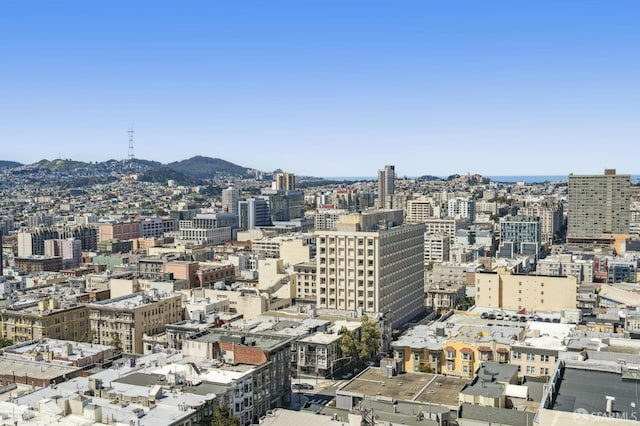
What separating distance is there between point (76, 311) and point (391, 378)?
43035 mm

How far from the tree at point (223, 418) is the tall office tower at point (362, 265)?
1645 inches

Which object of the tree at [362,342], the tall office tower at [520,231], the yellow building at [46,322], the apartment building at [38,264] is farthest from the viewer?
the tall office tower at [520,231]

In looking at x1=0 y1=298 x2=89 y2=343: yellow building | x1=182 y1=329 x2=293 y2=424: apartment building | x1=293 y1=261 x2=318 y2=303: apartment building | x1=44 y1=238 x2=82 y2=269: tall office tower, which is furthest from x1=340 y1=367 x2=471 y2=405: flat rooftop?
x1=44 y1=238 x2=82 y2=269: tall office tower

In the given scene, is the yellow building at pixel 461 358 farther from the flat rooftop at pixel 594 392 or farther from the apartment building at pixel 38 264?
the apartment building at pixel 38 264

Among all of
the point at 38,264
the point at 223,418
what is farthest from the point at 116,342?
the point at 38,264

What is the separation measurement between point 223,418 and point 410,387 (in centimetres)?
1878

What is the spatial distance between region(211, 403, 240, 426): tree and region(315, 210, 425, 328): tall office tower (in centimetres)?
4180

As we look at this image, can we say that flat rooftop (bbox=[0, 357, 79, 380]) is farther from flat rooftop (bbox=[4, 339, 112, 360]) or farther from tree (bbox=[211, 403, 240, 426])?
tree (bbox=[211, 403, 240, 426])

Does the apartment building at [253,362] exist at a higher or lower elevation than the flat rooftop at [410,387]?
higher

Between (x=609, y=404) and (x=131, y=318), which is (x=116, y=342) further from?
(x=609, y=404)

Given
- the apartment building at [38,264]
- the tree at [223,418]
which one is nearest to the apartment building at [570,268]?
the tree at [223,418]

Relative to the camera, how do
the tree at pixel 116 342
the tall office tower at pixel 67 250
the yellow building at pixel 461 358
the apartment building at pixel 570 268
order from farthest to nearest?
the tall office tower at pixel 67 250
the apartment building at pixel 570 268
the tree at pixel 116 342
the yellow building at pixel 461 358

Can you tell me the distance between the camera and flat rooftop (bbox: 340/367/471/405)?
185 ft

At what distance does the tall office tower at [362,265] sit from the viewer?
92.6 m
